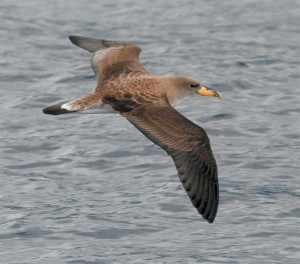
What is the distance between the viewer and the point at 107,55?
1650 centimetres

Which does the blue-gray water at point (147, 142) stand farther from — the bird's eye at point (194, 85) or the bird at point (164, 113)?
the bird's eye at point (194, 85)

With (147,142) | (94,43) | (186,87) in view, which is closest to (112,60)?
(94,43)

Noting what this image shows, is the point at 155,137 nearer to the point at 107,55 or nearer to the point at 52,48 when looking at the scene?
the point at 107,55

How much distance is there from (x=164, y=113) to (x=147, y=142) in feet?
12.9

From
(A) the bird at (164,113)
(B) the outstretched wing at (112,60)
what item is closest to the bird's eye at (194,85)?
(A) the bird at (164,113)

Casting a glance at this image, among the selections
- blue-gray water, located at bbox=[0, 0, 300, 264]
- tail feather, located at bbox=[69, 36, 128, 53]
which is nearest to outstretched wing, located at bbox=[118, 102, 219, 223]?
blue-gray water, located at bbox=[0, 0, 300, 264]

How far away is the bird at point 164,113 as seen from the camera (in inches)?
548

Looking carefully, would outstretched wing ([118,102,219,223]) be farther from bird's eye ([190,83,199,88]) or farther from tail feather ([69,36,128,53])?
tail feather ([69,36,128,53])

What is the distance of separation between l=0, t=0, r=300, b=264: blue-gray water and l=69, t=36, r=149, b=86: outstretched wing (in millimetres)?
1609

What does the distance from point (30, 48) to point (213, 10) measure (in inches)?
165

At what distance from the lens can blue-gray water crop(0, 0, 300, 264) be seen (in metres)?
14.5

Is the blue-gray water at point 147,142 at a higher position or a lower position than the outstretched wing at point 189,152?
lower

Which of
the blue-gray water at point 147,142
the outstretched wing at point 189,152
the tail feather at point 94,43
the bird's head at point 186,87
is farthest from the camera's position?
the tail feather at point 94,43

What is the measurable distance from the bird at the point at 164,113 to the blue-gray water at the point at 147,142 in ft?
2.87
